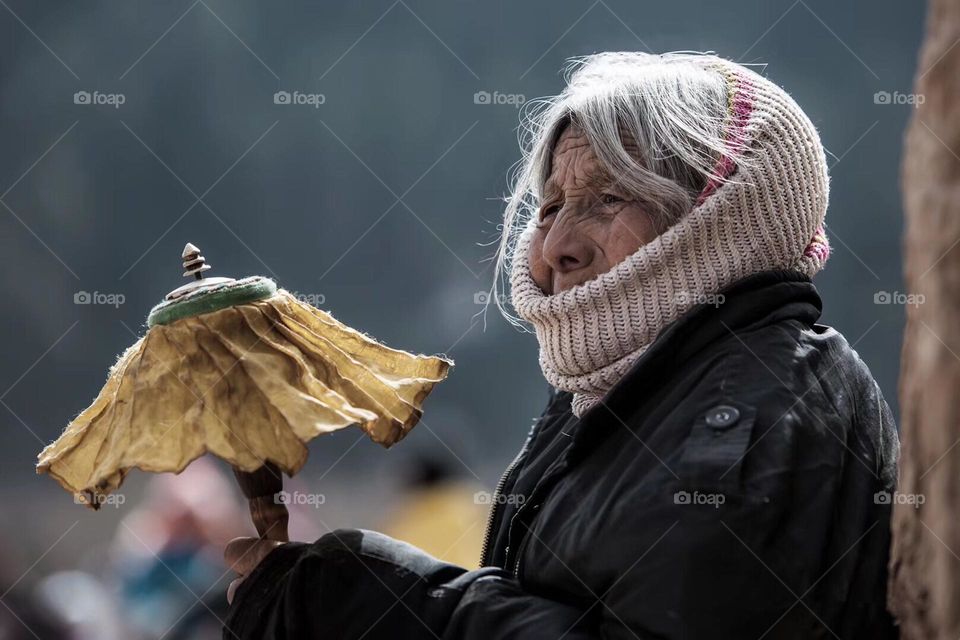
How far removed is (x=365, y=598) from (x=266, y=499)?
0.57 feet

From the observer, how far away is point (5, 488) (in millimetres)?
4375

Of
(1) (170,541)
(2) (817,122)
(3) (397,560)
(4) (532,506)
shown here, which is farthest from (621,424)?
(2) (817,122)

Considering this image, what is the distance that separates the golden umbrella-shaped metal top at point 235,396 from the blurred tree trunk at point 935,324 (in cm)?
62

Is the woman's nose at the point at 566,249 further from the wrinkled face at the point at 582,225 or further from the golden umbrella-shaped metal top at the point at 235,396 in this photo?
the golden umbrella-shaped metal top at the point at 235,396

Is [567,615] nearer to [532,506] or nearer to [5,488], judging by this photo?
[532,506]

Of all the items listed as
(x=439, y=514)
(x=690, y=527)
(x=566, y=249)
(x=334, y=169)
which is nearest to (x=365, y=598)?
(x=690, y=527)

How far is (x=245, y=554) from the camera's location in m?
1.48

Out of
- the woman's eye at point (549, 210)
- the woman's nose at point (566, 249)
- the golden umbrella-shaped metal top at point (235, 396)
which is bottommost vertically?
the golden umbrella-shaped metal top at point (235, 396)

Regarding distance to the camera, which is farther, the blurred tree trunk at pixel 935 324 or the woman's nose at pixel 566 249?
the woman's nose at pixel 566 249

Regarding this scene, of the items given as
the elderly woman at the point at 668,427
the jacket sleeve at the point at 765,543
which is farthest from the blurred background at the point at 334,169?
the jacket sleeve at the point at 765,543

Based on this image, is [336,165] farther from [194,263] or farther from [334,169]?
[194,263]

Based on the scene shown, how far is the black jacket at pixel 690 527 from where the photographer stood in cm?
128

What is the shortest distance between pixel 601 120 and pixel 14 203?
3.60m

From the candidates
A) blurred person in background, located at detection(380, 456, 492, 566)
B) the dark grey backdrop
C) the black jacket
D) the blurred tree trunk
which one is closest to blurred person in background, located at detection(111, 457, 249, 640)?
blurred person in background, located at detection(380, 456, 492, 566)
